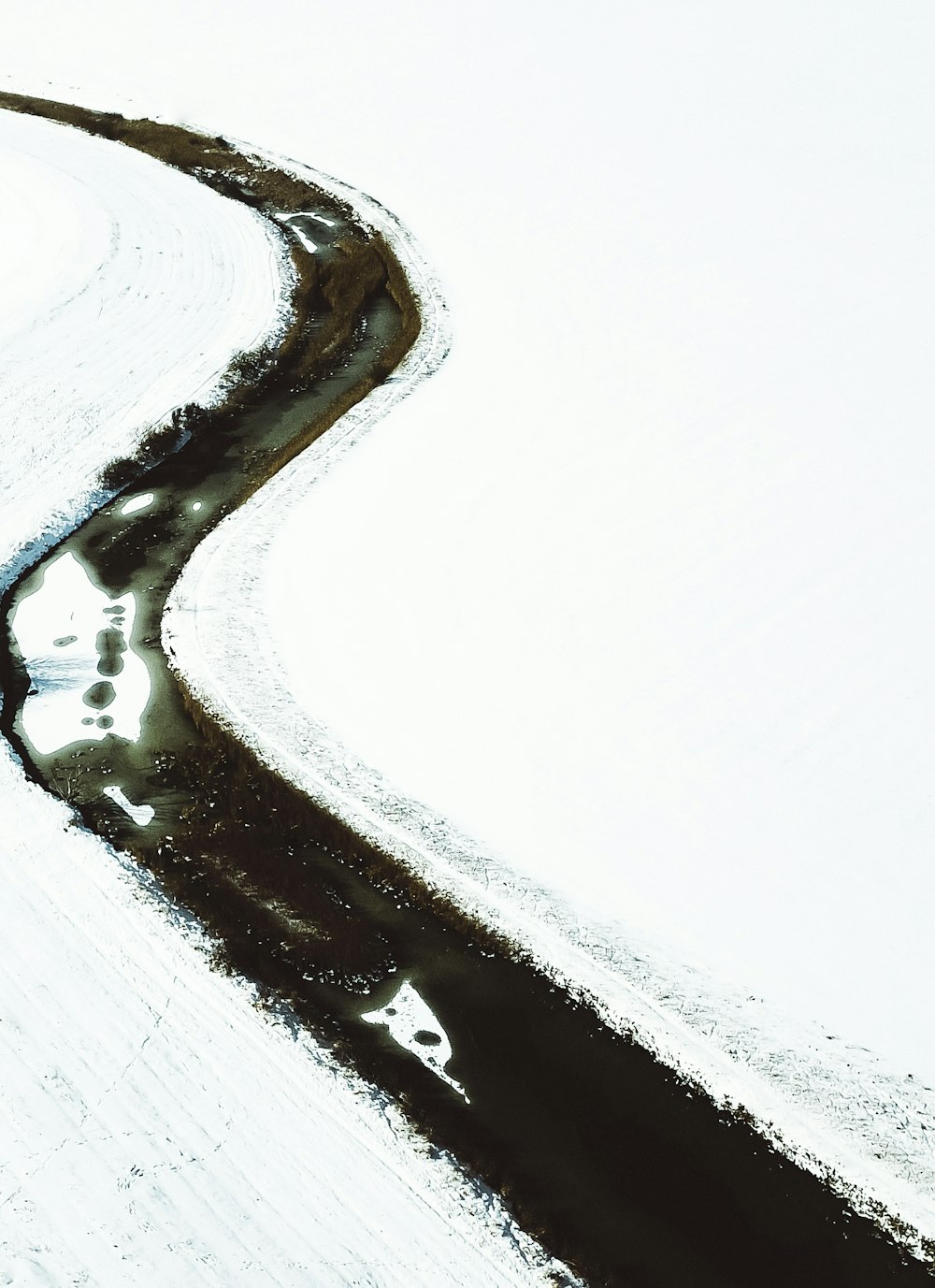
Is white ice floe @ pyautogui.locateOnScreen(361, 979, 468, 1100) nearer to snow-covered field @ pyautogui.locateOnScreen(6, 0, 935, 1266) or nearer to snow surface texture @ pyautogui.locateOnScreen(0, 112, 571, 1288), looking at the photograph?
snow surface texture @ pyautogui.locateOnScreen(0, 112, 571, 1288)

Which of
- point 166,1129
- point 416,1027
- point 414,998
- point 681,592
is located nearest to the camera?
point 166,1129

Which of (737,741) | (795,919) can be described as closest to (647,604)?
(737,741)

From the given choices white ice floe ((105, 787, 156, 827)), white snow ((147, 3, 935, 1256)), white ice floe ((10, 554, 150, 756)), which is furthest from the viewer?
white ice floe ((10, 554, 150, 756))

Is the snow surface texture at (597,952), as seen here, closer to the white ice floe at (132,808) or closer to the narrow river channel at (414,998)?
the narrow river channel at (414,998)

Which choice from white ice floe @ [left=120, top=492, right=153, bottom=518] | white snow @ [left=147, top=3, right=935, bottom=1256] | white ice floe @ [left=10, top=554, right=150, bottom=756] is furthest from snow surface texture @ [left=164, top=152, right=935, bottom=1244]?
white ice floe @ [left=120, top=492, right=153, bottom=518]

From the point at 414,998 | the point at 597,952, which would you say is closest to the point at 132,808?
the point at 414,998

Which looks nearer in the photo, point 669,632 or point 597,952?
point 597,952

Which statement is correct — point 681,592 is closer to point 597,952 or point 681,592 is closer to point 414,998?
point 597,952
